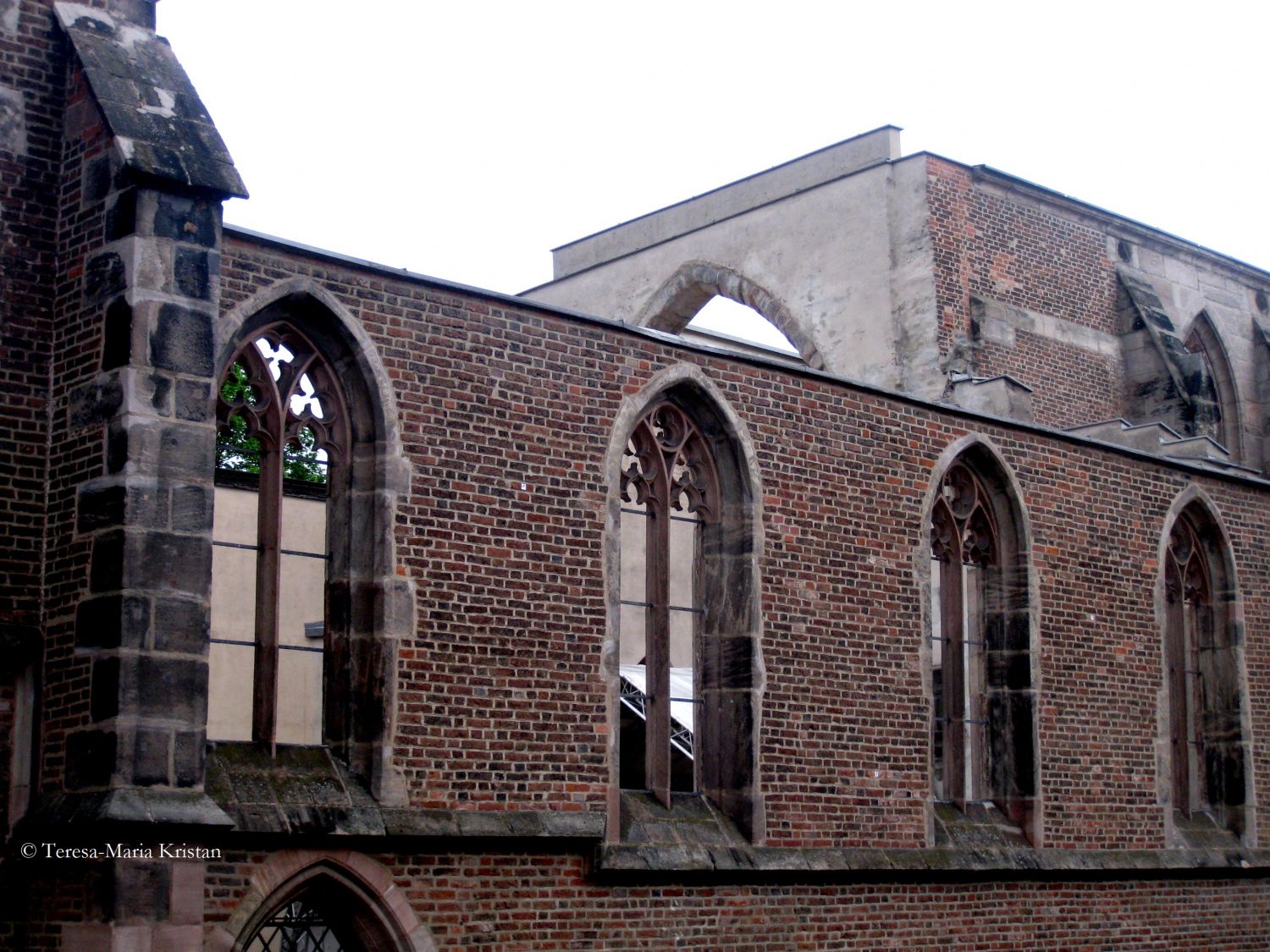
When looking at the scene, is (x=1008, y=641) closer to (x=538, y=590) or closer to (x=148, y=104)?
(x=538, y=590)

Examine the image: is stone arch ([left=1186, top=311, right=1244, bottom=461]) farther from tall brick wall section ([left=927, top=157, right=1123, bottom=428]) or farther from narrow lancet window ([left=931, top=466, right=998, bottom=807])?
narrow lancet window ([left=931, top=466, right=998, bottom=807])

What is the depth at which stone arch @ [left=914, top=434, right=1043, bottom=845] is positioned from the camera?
50.0 ft

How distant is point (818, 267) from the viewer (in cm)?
2189

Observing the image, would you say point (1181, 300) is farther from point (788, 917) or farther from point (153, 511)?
point (153, 511)

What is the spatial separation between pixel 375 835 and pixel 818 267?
1253 cm

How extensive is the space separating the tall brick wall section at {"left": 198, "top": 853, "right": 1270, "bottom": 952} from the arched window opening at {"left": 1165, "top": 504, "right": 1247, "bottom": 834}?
83cm

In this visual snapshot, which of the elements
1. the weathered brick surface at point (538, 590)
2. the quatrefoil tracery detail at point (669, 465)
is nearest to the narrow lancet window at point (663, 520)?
the quatrefoil tracery detail at point (669, 465)

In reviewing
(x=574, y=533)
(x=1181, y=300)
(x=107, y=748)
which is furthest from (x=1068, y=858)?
(x=1181, y=300)

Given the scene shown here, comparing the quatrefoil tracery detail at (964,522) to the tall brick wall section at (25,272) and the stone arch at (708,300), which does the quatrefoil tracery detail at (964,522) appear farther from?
the tall brick wall section at (25,272)

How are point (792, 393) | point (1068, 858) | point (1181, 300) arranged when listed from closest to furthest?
point (792, 393) → point (1068, 858) → point (1181, 300)

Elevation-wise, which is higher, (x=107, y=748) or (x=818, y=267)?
(x=818, y=267)

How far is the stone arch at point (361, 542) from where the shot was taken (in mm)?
11023

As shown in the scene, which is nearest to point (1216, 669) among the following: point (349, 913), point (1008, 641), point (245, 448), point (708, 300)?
point (1008, 641)

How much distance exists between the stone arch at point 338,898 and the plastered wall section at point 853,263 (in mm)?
10780
